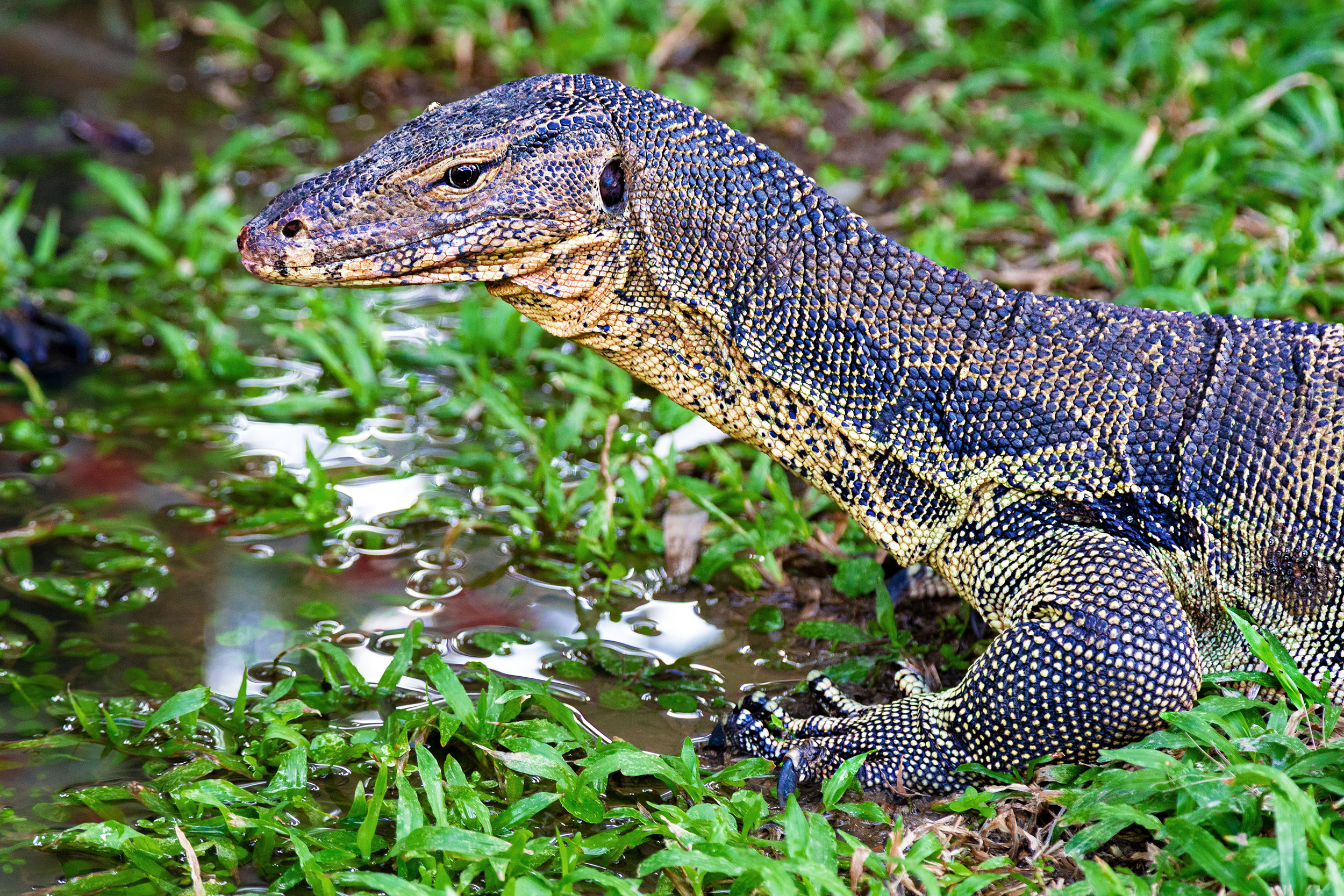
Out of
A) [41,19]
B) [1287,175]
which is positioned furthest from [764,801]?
[41,19]

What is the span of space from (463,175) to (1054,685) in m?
2.13

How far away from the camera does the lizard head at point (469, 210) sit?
337 centimetres

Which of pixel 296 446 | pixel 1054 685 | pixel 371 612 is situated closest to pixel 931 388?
pixel 1054 685

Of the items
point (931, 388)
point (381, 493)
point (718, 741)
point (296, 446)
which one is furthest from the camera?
point (296, 446)

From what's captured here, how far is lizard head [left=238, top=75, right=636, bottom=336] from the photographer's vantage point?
337 centimetres

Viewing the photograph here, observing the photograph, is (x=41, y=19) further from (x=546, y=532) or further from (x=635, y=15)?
(x=546, y=532)

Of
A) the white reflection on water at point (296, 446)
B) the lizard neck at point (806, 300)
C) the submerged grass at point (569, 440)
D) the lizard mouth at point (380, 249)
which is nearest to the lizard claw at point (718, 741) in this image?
the submerged grass at point (569, 440)

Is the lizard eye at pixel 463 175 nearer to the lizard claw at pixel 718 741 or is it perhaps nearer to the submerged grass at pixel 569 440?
the submerged grass at pixel 569 440

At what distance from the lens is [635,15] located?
27.1 feet

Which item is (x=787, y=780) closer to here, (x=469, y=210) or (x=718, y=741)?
(x=718, y=741)

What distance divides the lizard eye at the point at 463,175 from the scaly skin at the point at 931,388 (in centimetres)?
2

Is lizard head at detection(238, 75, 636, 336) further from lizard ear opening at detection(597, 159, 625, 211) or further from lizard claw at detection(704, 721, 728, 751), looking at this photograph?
lizard claw at detection(704, 721, 728, 751)

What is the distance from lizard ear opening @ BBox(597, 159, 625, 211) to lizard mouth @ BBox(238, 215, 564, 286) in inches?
7.5

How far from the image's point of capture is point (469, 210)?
11.1 feet
